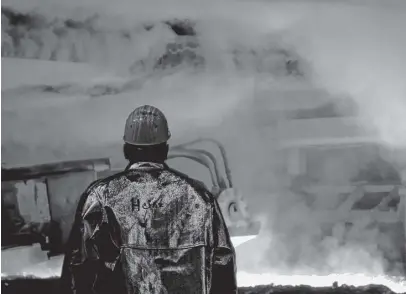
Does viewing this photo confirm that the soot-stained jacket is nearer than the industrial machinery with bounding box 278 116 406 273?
Yes

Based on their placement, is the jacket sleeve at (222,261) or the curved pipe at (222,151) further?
the curved pipe at (222,151)

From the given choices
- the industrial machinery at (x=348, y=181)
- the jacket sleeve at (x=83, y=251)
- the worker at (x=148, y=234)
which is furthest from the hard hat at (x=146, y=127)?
the industrial machinery at (x=348, y=181)

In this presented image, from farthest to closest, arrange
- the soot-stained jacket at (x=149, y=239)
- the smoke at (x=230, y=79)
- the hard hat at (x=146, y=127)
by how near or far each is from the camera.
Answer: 1. the smoke at (x=230, y=79)
2. the hard hat at (x=146, y=127)
3. the soot-stained jacket at (x=149, y=239)

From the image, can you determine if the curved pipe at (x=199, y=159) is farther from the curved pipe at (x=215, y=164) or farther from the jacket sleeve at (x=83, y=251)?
the jacket sleeve at (x=83, y=251)

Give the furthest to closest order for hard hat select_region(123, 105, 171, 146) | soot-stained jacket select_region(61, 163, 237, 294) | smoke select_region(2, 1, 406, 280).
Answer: smoke select_region(2, 1, 406, 280)
hard hat select_region(123, 105, 171, 146)
soot-stained jacket select_region(61, 163, 237, 294)

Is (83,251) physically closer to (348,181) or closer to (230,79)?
(230,79)

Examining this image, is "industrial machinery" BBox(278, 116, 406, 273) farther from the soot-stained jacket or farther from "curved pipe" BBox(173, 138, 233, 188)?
the soot-stained jacket

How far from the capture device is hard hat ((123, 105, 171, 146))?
1.89 metres

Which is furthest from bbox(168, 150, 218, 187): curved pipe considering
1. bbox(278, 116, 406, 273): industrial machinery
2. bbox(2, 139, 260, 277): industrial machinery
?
bbox(278, 116, 406, 273): industrial machinery

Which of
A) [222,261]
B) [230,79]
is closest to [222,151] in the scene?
[230,79]

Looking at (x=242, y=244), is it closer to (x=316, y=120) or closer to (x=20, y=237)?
(x=316, y=120)

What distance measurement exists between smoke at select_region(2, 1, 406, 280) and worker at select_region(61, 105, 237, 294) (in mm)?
160

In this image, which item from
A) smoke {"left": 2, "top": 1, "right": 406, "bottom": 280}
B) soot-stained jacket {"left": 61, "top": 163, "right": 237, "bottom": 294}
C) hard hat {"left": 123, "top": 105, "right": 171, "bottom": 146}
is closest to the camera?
soot-stained jacket {"left": 61, "top": 163, "right": 237, "bottom": 294}

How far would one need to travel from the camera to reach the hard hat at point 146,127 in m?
1.89
